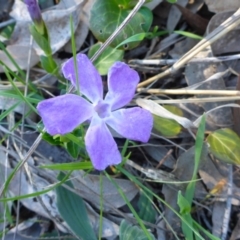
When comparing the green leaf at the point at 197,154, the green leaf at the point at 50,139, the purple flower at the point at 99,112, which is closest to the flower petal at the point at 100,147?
the purple flower at the point at 99,112

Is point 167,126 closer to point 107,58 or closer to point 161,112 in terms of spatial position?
point 161,112

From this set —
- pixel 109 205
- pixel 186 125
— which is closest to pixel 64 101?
pixel 186 125

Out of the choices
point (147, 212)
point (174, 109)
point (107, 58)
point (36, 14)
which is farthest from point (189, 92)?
point (36, 14)

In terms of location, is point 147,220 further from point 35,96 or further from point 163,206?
point 35,96

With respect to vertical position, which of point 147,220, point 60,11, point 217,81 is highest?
point 60,11

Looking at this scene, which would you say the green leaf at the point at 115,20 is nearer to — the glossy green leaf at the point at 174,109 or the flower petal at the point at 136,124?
the glossy green leaf at the point at 174,109

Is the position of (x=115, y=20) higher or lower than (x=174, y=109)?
higher
